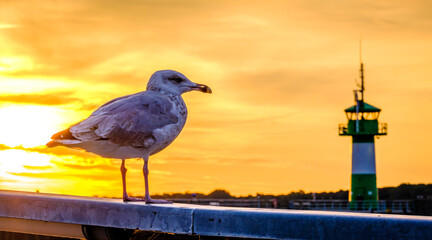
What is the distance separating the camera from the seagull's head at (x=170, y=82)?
22.3 ft

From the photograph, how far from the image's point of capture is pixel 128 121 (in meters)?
6.21

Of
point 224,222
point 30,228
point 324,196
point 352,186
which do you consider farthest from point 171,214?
point 324,196

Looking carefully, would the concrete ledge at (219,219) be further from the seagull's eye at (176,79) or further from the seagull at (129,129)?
the seagull's eye at (176,79)

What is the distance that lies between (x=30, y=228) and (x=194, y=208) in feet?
5.60

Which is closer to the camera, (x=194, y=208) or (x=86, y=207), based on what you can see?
(x=194, y=208)

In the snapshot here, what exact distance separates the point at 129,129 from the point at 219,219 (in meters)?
2.00

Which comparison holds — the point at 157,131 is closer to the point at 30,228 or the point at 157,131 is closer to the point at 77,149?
the point at 77,149

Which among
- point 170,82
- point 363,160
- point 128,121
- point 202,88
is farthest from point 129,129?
point 363,160

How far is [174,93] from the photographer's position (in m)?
6.80

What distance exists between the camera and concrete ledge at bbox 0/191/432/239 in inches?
155

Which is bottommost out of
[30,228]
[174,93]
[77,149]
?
[30,228]

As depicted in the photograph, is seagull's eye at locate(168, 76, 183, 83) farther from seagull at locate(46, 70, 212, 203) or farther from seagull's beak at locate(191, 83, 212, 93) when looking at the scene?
seagull at locate(46, 70, 212, 203)

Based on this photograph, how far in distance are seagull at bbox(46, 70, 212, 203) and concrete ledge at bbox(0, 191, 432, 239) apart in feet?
2.59

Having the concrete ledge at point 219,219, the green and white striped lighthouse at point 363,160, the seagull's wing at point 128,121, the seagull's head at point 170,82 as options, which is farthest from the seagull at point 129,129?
the green and white striped lighthouse at point 363,160
